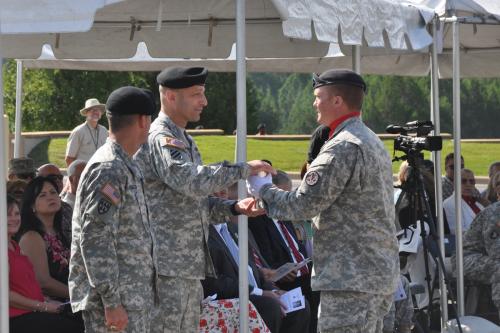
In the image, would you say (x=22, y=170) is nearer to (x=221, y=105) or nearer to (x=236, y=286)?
(x=236, y=286)

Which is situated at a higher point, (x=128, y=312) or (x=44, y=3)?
(x=44, y=3)

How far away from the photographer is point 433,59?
25.3 feet

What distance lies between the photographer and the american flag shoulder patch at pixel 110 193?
4445 millimetres

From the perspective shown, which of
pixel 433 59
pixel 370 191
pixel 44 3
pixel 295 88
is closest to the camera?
pixel 44 3

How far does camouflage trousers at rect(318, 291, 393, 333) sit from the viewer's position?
491 cm

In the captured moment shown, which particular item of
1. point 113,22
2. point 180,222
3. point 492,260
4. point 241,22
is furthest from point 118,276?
point 492,260

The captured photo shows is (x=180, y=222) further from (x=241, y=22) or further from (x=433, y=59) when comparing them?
(x=433, y=59)

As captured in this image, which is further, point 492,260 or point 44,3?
point 492,260

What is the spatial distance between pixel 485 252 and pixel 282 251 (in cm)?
183

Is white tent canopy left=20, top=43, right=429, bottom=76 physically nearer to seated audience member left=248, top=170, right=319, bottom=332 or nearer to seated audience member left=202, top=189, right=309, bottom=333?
seated audience member left=248, top=170, right=319, bottom=332

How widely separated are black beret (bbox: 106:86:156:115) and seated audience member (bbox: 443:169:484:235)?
534cm

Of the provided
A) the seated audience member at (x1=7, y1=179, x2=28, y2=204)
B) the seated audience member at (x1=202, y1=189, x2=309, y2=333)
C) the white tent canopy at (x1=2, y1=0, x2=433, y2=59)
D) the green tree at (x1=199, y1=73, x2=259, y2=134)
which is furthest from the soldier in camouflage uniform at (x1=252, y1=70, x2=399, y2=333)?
the green tree at (x1=199, y1=73, x2=259, y2=134)

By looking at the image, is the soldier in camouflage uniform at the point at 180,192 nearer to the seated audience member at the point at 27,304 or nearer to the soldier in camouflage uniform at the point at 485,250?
the seated audience member at the point at 27,304

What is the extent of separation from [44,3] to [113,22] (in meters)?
3.43
